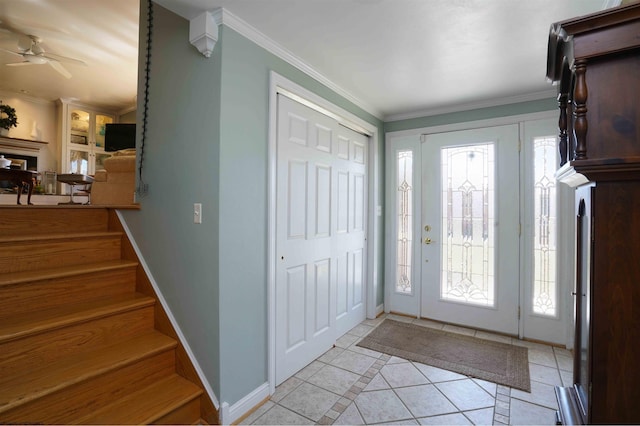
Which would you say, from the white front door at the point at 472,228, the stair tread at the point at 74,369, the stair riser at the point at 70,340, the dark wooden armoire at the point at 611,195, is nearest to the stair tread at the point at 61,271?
the stair riser at the point at 70,340

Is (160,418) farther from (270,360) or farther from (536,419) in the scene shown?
(536,419)

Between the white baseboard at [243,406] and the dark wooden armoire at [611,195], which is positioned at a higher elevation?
the dark wooden armoire at [611,195]

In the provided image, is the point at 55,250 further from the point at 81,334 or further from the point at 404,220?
the point at 404,220

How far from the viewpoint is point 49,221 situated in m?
2.22

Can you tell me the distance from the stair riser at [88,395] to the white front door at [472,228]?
285cm

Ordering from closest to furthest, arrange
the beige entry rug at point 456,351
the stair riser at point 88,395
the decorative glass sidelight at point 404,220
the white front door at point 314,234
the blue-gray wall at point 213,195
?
the stair riser at point 88,395
the blue-gray wall at point 213,195
the white front door at point 314,234
the beige entry rug at point 456,351
the decorative glass sidelight at point 404,220

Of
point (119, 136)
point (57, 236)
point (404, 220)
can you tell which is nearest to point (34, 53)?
point (119, 136)

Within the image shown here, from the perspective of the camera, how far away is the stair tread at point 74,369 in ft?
4.61

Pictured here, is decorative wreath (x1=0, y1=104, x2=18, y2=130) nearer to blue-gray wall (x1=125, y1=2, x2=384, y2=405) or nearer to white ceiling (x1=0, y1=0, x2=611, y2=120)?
white ceiling (x1=0, y1=0, x2=611, y2=120)

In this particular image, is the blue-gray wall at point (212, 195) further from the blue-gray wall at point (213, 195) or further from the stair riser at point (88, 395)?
the stair riser at point (88, 395)

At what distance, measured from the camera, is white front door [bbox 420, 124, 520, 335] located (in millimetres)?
3178

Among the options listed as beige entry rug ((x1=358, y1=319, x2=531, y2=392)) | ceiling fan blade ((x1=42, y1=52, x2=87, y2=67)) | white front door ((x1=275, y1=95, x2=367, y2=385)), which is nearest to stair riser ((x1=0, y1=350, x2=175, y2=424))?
white front door ((x1=275, y1=95, x2=367, y2=385))

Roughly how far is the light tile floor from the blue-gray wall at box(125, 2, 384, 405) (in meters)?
0.34

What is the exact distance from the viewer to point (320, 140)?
275 cm
